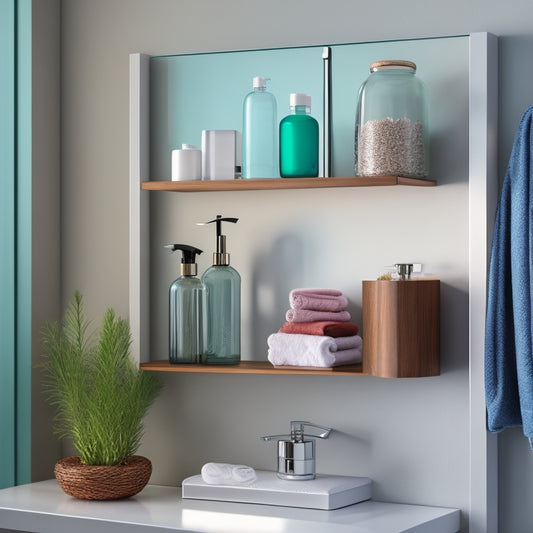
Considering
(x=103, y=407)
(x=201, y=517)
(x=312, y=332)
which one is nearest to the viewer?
(x=201, y=517)

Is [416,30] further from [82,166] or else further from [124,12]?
[82,166]

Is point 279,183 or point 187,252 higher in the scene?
point 279,183

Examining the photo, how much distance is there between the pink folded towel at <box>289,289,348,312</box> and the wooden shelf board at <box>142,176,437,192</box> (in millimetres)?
224

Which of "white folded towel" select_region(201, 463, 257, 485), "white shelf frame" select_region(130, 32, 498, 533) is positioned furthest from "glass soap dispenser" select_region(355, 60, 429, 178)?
"white folded towel" select_region(201, 463, 257, 485)

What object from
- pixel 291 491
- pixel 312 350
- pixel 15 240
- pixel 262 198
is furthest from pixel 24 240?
pixel 291 491

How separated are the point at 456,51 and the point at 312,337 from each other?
68 centimetres

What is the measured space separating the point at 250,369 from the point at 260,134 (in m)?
0.51

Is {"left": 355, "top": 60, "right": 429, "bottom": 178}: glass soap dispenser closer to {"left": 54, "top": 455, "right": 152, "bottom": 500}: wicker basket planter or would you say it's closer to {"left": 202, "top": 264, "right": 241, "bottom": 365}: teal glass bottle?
{"left": 202, "top": 264, "right": 241, "bottom": 365}: teal glass bottle

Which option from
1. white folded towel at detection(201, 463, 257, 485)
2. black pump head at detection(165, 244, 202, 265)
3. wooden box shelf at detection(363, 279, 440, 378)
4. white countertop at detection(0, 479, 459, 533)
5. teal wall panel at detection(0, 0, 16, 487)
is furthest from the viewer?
teal wall panel at detection(0, 0, 16, 487)

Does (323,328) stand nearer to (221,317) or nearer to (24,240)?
(221,317)

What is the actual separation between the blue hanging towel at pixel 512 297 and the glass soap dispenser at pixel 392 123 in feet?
0.64

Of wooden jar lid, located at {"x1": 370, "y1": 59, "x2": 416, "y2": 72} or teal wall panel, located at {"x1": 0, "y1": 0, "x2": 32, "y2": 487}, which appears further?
teal wall panel, located at {"x1": 0, "y1": 0, "x2": 32, "y2": 487}

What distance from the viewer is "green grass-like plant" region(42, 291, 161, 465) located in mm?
2217

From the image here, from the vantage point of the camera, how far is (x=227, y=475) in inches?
84.3
